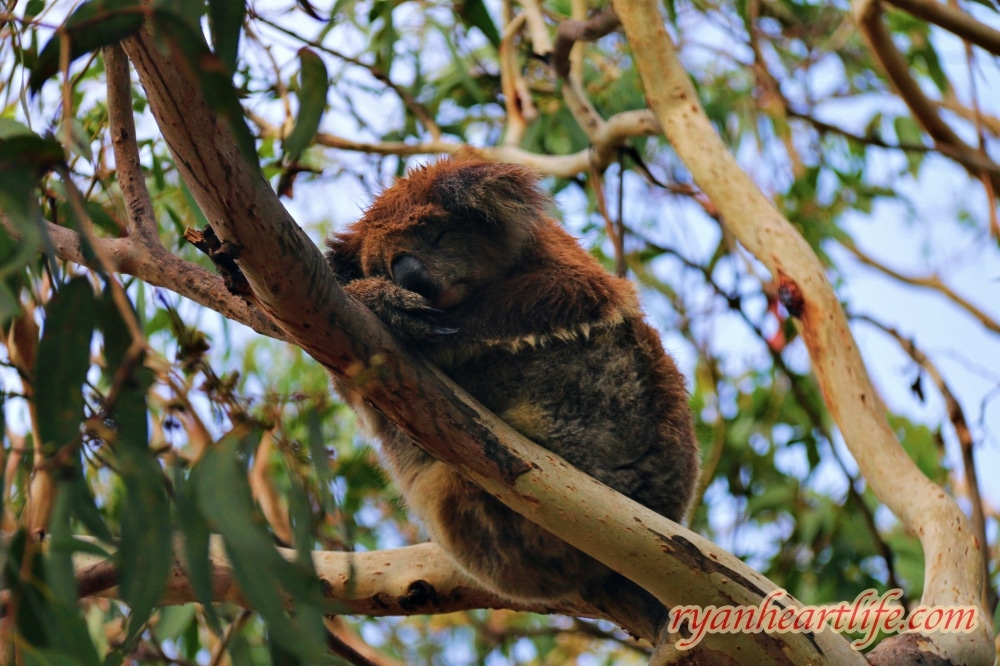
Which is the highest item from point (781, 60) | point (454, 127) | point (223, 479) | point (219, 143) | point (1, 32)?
point (781, 60)

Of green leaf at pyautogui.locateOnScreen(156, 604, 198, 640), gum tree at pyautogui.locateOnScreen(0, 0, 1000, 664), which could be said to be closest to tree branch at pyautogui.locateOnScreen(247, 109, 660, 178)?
gum tree at pyautogui.locateOnScreen(0, 0, 1000, 664)

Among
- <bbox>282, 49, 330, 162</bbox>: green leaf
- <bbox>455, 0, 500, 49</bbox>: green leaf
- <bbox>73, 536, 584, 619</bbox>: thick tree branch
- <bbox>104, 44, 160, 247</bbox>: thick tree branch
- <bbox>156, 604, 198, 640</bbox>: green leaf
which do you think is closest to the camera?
<bbox>282, 49, 330, 162</bbox>: green leaf

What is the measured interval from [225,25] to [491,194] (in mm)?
1276

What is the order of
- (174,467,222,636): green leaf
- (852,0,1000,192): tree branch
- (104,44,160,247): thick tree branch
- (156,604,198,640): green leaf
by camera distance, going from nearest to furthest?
(174,467,222,636): green leaf < (104,44,160,247): thick tree branch < (156,604,198,640): green leaf < (852,0,1000,192): tree branch

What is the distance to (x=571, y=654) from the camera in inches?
222

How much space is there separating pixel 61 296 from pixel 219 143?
35cm

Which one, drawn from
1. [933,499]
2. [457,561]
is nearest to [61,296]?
[457,561]

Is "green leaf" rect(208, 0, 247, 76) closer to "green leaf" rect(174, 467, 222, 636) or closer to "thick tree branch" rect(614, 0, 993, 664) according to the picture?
A: "green leaf" rect(174, 467, 222, 636)

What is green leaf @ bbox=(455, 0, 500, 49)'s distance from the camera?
3494 mm

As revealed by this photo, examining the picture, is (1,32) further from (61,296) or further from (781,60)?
(781,60)

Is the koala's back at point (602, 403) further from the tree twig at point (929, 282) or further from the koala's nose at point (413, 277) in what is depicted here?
the tree twig at point (929, 282)

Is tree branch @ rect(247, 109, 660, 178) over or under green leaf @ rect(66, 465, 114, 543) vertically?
over

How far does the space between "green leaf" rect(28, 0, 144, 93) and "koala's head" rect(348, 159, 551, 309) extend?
1212 mm

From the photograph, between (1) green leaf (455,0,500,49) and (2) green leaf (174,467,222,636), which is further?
(1) green leaf (455,0,500,49)
